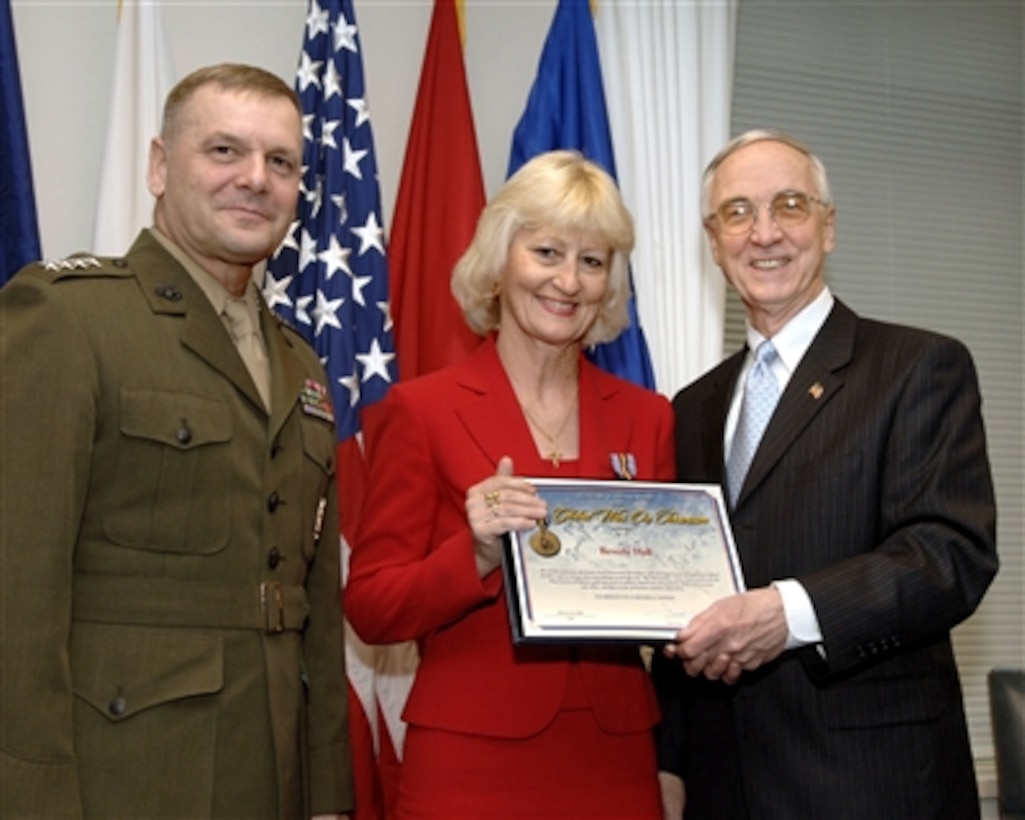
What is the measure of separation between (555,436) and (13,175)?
6.05 feet

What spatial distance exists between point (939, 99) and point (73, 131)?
3.63 m

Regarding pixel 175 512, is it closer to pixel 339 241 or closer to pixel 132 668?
pixel 132 668

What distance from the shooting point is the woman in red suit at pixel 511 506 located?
8.08 feet

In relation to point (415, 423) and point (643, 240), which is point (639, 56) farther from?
point (415, 423)

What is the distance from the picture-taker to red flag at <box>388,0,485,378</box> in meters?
4.01

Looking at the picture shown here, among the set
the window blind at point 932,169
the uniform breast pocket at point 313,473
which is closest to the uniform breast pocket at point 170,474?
the uniform breast pocket at point 313,473

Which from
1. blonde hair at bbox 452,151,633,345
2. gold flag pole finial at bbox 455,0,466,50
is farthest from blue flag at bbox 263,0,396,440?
blonde hair at bbox 452,151,633,345

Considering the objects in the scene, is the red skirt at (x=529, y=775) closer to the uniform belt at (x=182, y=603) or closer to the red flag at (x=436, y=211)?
the uniform belt at (x=182, y=603)

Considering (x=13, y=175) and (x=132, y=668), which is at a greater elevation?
(x=13, y=175)

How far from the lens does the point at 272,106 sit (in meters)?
2.41

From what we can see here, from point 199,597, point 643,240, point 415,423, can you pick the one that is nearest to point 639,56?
point 643,240

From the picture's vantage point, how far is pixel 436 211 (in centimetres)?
412

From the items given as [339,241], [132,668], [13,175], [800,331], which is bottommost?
[132,668]

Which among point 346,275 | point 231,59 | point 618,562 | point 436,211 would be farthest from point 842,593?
point 231,59
